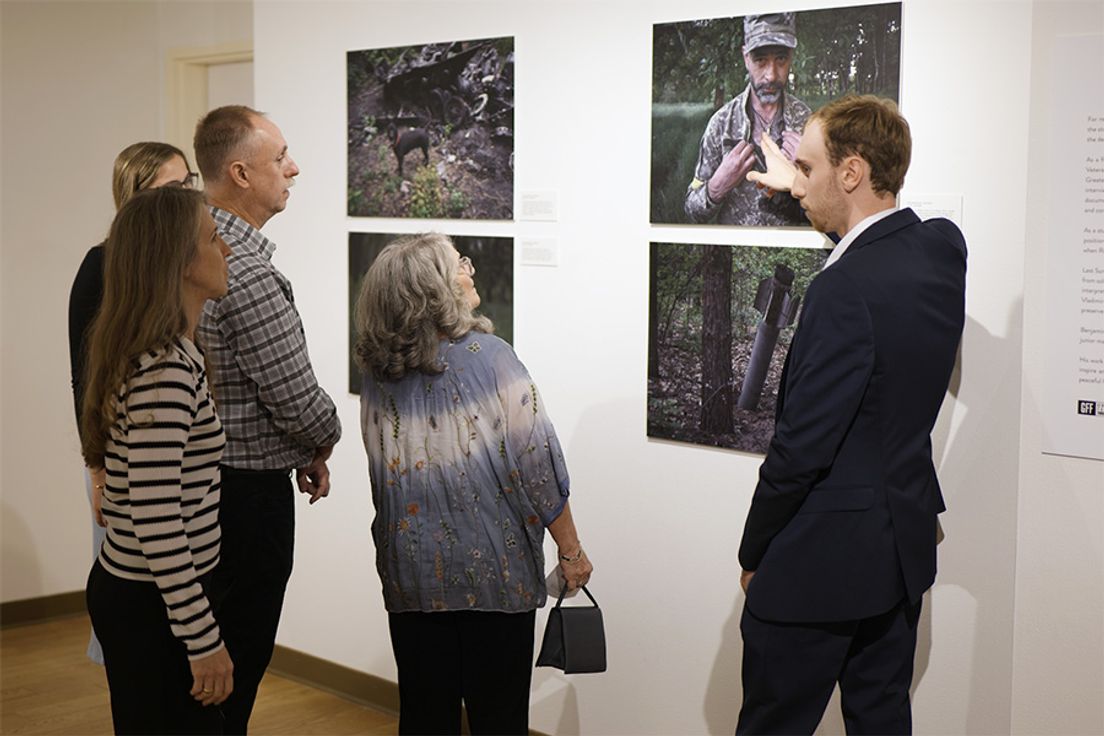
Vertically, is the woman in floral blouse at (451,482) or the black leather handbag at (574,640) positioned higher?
the woman in floral blouse at (451,482)

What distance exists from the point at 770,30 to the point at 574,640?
1595 millimetres

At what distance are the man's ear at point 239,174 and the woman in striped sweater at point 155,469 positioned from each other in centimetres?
70

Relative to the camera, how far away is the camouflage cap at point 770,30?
119 inches

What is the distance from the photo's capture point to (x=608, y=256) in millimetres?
3469

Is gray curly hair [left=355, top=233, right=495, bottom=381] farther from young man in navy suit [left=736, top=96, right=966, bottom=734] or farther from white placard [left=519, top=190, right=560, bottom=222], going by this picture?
white placard [left=519, top=190, right=560, bottom=222]

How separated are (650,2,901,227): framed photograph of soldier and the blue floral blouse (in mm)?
854

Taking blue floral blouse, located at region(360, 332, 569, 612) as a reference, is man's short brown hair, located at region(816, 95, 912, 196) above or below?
A: above

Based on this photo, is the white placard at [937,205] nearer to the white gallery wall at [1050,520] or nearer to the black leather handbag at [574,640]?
the white gallery wall at [1050,520]

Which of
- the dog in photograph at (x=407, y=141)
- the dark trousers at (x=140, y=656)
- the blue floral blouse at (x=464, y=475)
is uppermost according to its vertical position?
the dog in photograph at (x=407, y=141)

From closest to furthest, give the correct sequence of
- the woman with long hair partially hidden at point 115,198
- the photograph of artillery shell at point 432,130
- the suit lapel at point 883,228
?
the suit lapel at point 883,228
the woman with long hair partially hidden at point 115,198
the photograph of artillery shell at point 432,130

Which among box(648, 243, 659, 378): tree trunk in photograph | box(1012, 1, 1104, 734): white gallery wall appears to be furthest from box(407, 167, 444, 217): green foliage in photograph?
box(1012, 1, 1104, 734): white gallery wall

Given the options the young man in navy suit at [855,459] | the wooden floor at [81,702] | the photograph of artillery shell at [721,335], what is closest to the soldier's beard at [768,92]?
the photograph of artillery shell at [721,335]

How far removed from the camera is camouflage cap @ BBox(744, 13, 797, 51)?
3.01 meters

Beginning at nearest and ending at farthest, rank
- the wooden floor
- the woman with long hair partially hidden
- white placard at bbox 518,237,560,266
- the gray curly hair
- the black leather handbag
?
the gray curly hair → the black leather handbag → the woman with long hair partially hidden → white placard at bbox 518,237,560,266 → the wooden floor
